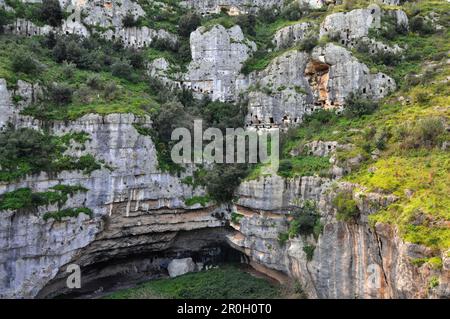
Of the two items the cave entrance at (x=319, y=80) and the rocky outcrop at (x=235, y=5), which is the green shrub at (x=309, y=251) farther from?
the rocky outcrop at (x=235, y=5)

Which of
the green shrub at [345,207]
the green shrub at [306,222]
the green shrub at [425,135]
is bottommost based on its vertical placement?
the green shrub at [306,222]

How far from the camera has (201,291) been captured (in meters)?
29.0

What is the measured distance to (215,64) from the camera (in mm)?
41875

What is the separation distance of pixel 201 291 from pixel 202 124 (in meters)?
13.5

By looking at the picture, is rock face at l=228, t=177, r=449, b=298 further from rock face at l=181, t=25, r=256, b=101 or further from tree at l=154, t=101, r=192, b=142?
rock face at l=181, t=25, r=256, b=101

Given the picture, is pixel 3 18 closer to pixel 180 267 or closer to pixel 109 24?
pixel 109 24

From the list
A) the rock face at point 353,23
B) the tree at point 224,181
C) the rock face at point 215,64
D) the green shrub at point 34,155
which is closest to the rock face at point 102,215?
the green shrub at point 34,155

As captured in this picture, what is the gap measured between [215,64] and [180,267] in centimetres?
2024

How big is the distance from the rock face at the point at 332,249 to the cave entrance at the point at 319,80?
39.9 ft

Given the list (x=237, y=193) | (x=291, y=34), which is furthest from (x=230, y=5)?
(x=237, y=193)

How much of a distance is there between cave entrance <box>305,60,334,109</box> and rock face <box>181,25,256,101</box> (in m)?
7.54

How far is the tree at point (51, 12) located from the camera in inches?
1586

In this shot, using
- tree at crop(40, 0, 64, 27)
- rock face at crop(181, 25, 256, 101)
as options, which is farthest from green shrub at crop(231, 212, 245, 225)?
tree at crop(40, 0, 64, 27)

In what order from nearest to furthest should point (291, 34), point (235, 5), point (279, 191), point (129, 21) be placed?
point (279, 191)
point (129, 21)
point (291, 34)
point (235, 5)
